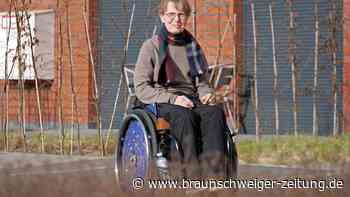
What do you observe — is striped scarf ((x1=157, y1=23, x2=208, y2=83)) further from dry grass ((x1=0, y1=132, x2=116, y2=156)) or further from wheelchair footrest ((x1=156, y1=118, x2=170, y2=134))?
dry grass ((x1=0, y1=132, x2=116, y2=156))

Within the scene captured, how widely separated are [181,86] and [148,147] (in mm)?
688

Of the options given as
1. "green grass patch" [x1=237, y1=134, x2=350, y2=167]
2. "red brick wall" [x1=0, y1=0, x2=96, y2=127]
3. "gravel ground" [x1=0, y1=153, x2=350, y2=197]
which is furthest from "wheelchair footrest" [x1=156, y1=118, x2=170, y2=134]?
"red brick wall" [x1=0, y1=0, x2=96, y2=127]

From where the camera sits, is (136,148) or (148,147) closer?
(148,147)

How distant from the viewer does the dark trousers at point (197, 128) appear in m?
6.11

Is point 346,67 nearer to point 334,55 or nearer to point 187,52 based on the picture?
point 334,55

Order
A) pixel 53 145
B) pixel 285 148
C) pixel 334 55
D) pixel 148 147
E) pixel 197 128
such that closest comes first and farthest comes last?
pixel 148 147 < pixel 197 128 < pixel 285 148 < pixel 53 145 < pixel 334 55

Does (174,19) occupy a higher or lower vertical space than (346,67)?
higher

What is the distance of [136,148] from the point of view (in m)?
6.47

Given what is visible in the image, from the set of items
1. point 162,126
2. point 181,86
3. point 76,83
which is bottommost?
point 76,83

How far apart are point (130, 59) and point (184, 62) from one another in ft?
35.9

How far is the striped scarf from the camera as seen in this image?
660 cm

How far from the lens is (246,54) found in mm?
16188

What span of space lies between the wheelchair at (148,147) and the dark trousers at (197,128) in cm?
6

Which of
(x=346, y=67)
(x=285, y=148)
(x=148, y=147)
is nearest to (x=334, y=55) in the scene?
(x=346, y=67)
